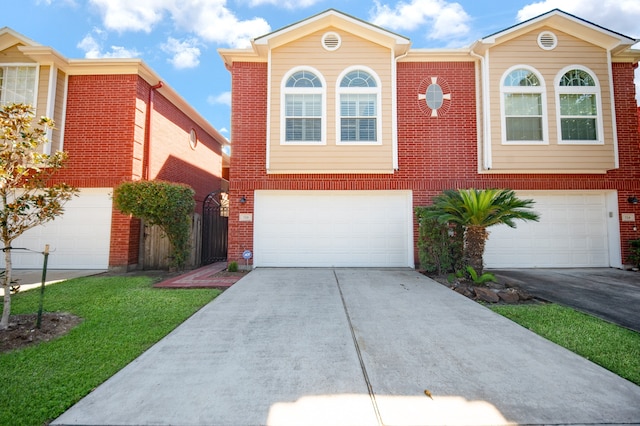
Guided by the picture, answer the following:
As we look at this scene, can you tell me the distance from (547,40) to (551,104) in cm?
194

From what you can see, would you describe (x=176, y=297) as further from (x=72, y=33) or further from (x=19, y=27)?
(x=72, y=33)

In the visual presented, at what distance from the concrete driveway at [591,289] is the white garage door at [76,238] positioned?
425 inches

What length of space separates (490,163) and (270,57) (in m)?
6.97

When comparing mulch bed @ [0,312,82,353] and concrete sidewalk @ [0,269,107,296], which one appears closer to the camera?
mulch bed @ [0,312,82,353]

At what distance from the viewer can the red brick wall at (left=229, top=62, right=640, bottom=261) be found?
842 centimetres

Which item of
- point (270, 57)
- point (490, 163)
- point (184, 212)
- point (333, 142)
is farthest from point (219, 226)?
point (490, 163)

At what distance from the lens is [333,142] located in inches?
324

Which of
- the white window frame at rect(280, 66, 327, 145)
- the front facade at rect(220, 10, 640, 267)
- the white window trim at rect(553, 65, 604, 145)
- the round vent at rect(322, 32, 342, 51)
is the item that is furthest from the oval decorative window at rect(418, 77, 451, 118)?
the white window trim at rect(553, 65, 604, 145)

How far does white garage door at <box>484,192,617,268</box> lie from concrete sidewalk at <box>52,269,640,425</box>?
5.10 meters

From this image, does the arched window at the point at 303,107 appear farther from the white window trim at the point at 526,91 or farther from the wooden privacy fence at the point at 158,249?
the white window trim at the point at 526,91

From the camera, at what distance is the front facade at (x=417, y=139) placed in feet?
27.1

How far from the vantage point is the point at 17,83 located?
8617 mm

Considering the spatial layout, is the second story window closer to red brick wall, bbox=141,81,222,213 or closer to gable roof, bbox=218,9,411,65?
gable roof, bbox=218,9,411,65

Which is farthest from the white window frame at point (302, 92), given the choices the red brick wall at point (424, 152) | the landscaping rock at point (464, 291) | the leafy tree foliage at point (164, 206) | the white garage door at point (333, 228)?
the landscaping rock at point (464, 291)
